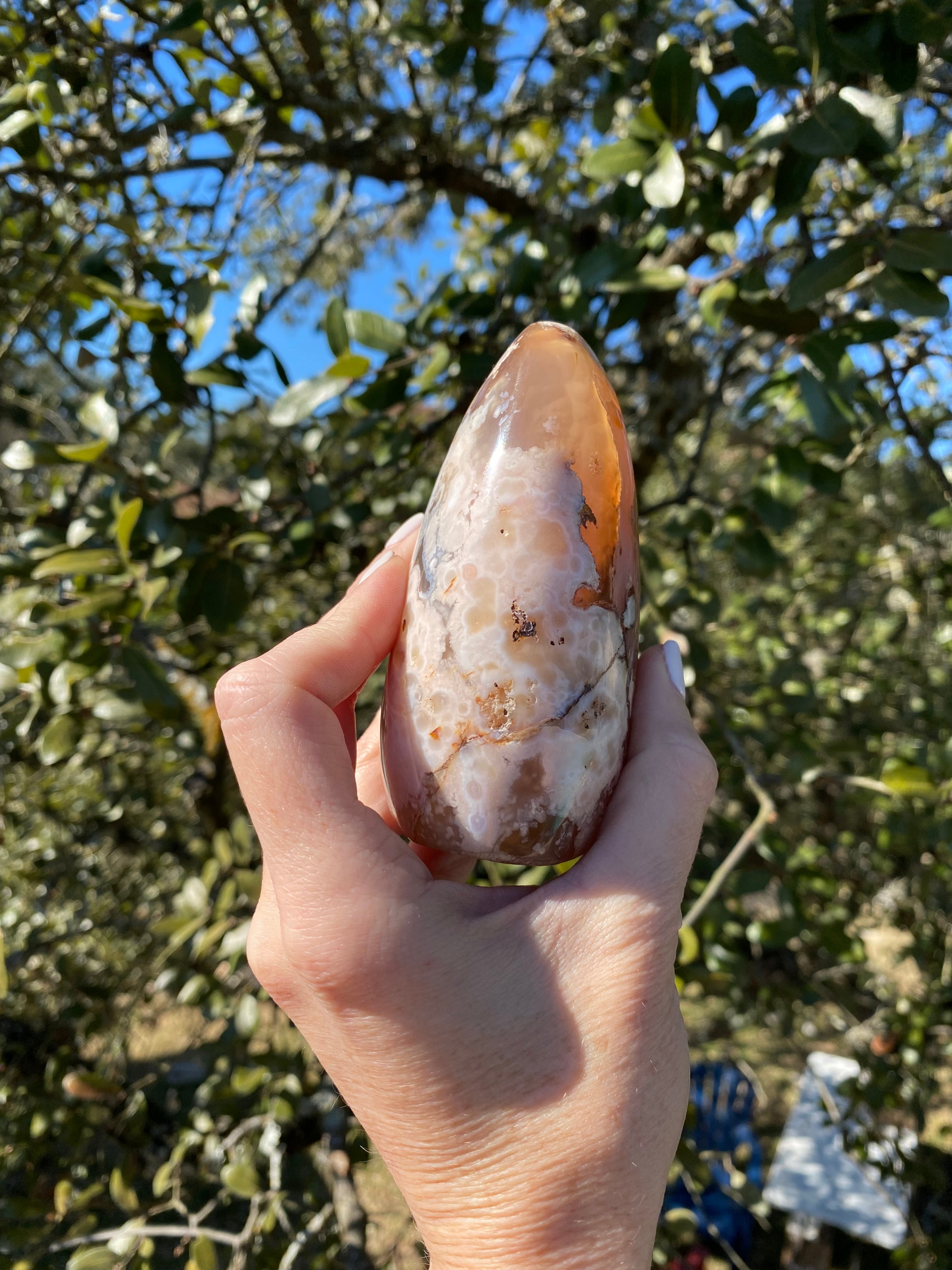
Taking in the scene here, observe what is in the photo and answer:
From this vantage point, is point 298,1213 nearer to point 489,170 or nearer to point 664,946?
point 664,946

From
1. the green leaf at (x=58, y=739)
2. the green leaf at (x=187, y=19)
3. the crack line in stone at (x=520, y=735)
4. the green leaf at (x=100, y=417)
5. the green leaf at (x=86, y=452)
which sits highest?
the green leaf at (x=187, y=19)

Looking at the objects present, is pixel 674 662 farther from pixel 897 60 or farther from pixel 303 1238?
pixel 303 1238

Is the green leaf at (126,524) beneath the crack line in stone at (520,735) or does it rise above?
above

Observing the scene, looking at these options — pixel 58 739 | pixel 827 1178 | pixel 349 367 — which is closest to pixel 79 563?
pixel 58 739

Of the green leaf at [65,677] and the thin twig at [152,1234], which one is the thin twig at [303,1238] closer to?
the thin twig at [152,1234]

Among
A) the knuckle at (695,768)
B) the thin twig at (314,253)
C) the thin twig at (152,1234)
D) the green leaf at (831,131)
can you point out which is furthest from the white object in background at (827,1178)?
the thin twig at (314,253)

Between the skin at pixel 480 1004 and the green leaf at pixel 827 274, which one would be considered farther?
the green leaf at pixel 827 274
